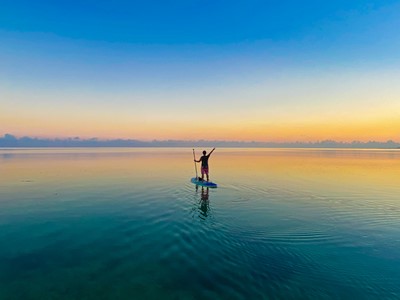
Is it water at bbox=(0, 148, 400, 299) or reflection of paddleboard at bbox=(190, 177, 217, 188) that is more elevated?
reflection of paddleboard at bbox=(190, 177, 217, 188)

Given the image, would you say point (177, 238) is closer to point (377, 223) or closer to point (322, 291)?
point (322, 291)

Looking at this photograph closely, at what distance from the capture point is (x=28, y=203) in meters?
17.3

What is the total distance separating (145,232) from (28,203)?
35.0 ft

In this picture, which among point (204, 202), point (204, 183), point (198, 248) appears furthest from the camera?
point (204, 183)

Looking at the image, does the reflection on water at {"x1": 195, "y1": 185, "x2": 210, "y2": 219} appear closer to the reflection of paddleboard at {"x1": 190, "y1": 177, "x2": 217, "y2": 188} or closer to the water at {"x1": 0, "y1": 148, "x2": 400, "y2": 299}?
the water at {"x1": 0, "y1": 148, "x2": 400, "y2": 299}

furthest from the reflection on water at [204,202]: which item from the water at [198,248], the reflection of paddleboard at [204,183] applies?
the reflection of paddleboard at [204,183]

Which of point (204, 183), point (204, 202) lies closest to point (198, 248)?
point (204, 202)

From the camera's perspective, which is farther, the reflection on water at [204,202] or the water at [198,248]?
the reflection on water at [204,202]

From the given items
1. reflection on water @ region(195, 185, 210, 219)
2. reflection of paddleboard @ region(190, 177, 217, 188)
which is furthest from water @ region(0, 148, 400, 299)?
reflection of paddleboard @ region(190, 177, 217, 188)

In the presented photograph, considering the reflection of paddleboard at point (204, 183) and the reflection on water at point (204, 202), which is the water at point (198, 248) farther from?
the reflection of paddleboard at point (204, 183)

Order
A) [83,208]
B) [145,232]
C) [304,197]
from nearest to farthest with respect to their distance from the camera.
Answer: [145,232], [83,208], [304,197]

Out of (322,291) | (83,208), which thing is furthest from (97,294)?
(83,208)

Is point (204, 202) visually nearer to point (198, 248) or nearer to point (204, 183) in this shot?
point (204, 183)

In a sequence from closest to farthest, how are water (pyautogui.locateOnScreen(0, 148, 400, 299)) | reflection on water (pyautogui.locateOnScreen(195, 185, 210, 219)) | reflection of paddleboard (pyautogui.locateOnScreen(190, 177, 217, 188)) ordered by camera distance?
water (pyautogui.locateOnScreen(0, 148, 400, 299)) < reflection on water (pyautogui.locateOnScreen(195, 185, 210, 219)) < reflection of paddleboard (pyautogui.locateOnScreen(190, 177, 217, 188))
